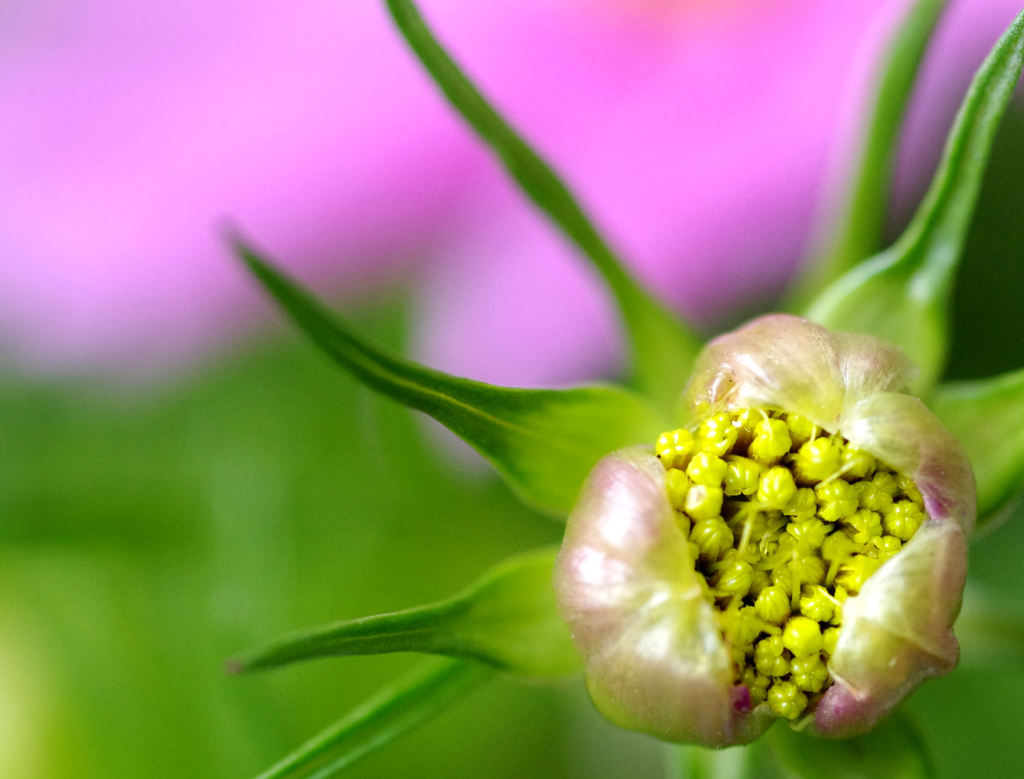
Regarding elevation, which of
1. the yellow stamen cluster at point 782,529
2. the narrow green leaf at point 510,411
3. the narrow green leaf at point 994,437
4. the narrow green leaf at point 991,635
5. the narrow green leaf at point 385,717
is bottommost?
the narrow green leaf at point 991,635

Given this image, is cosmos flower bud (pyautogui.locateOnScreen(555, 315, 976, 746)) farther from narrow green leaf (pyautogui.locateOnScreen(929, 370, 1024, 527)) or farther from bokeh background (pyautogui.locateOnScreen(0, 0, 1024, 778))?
bokeh background (pyautogui.locateOnScreen(0, 0, 1024, 778))

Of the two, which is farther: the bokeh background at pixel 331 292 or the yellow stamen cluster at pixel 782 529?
the bokeh background at pixel 331 292

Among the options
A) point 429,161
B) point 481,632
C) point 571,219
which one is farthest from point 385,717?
point 429,161

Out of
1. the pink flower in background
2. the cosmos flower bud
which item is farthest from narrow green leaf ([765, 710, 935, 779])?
the pink flower in background

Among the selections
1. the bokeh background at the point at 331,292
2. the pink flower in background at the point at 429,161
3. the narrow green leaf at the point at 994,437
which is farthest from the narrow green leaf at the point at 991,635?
the pink flower in background at the point at 429,161

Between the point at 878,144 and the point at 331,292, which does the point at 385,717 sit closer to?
the point at 878,144

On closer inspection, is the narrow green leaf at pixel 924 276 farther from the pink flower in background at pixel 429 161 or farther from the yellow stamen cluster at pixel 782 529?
the pink flower in background at pixel 429 161
